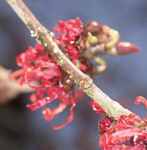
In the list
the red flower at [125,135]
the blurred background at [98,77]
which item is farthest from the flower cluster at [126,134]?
the blurred background at [98,77]

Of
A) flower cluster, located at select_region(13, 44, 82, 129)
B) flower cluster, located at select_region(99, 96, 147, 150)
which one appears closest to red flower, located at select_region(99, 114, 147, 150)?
flower cluster, located at select_region(99, 96, 147, 150)

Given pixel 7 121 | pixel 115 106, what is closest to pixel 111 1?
pixel 7 121

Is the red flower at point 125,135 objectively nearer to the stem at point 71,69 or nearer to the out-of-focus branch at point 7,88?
the stem at point 71,69

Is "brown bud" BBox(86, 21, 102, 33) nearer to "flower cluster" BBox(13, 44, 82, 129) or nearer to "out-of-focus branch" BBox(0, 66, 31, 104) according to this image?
"flower cluster" BBox(13, 44, 82, 129)

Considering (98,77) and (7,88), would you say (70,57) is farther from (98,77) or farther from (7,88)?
(98,77)

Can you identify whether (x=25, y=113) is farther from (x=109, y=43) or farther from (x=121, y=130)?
(x=121, y=130)

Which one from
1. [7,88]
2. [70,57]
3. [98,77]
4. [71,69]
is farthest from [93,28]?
[98,77]

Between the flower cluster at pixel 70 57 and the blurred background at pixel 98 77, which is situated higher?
the blurred background at pixel 98 77
